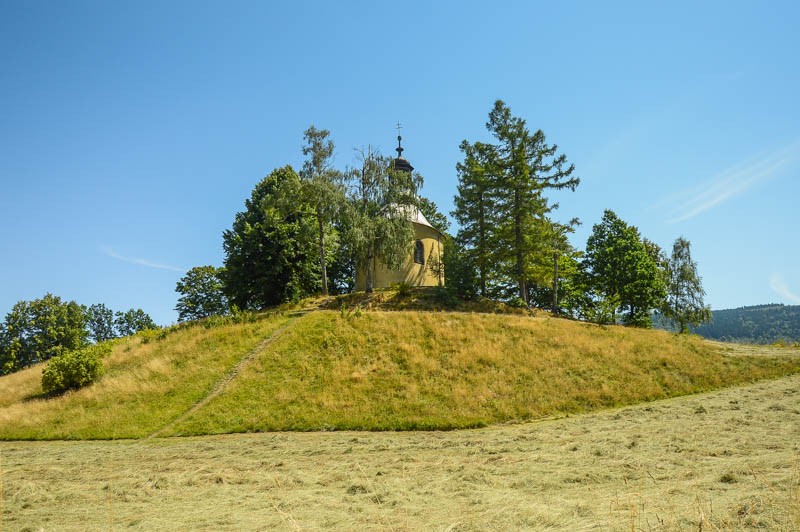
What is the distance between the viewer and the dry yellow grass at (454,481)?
5.56 metres

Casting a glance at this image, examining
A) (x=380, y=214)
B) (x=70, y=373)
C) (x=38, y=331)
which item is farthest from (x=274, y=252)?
(x=38, y=331)

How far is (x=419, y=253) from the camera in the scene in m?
43.0

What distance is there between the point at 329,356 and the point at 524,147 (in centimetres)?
2566

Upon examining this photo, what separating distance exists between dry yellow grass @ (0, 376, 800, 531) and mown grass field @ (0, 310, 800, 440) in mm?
3928

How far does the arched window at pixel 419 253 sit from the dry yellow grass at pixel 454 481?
28.7 metres

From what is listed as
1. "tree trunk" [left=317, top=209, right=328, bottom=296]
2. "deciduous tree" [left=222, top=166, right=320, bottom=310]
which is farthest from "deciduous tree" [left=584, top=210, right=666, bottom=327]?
"deciduous tree" [left=222, top=166, right=320, bottom=310]

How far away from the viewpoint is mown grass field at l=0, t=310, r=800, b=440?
18.5 meters

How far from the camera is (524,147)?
38406 mm

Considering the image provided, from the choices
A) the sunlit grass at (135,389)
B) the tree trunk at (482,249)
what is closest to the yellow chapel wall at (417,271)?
the tree trunk at (482,249)

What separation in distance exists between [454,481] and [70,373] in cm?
2418

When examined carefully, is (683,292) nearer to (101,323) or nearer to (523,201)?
(523,201)

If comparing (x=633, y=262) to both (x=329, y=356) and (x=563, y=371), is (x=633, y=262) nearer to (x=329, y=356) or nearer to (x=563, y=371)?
(x=563, y=371)

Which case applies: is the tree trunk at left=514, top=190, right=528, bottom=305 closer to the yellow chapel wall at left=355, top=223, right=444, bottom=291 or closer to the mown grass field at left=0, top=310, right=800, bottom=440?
the mown grass field at left=0, top=310, right=800, bottom=440

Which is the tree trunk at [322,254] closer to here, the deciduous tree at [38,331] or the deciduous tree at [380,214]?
the deciduous tree at [380,214]
